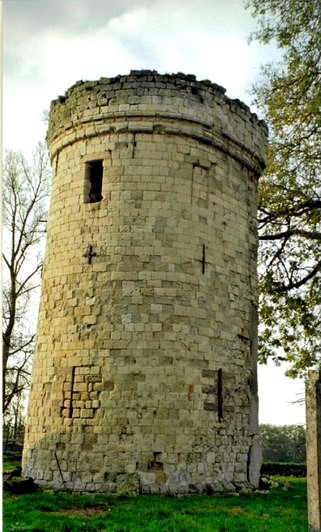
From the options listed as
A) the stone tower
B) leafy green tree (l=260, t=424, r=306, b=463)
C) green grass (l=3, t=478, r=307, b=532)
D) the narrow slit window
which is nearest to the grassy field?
green grass (l=3, t=478, r=307, b=532)

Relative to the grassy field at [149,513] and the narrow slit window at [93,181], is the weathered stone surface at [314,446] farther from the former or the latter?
the narrow slit window at [93,181]

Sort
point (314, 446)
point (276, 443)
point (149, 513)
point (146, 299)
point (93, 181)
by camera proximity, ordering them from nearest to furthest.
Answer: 1. point (314, 446)
2. point (149, 513)
3. point (146, 299)
4. point (93, 181)
5. point (276, 443)

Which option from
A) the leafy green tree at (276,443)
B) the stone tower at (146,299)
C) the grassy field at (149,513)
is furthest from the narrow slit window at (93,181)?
the leafy green tree at (276,443)

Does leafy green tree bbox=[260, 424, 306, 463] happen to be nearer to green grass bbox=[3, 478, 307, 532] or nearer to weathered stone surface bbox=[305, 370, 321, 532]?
green grass bbox=[3, 478, 307, 532]

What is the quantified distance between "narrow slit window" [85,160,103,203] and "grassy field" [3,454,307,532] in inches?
196

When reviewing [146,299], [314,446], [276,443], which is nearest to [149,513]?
[314,446]

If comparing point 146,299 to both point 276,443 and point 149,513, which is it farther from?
point 276,443

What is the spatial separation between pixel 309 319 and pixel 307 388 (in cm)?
977

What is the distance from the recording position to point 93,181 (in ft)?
35.4

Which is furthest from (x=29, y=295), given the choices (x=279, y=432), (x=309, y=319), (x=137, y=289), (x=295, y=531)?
(x=279, y=432)

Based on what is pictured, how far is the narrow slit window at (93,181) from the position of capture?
10.7m

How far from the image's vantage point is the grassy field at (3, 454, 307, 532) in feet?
23.3

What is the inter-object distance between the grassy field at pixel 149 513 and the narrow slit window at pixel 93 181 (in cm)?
497

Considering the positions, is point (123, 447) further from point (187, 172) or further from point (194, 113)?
point (194, 113)
